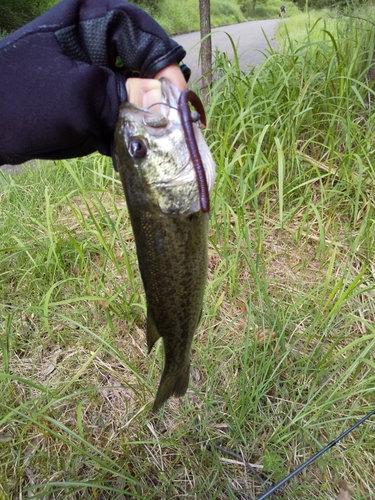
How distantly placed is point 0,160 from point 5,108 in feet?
0.92

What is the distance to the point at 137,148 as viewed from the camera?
3.60 ft

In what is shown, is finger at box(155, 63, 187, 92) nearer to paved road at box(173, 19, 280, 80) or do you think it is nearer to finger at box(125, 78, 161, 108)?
finger at box(125, 78, 161, 108)

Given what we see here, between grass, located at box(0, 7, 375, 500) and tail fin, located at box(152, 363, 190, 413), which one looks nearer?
tail fin, located at box(152, 363, 190, 413)

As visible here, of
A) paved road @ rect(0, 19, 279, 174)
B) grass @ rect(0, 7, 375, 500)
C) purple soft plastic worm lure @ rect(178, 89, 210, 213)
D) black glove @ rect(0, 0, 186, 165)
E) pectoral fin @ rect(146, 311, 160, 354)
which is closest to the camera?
purple soft plastic worm lure @ rect(178, 89, 210, 213)

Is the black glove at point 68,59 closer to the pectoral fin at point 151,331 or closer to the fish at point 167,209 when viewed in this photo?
the fish at point 167,209

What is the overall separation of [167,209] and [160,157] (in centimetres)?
16

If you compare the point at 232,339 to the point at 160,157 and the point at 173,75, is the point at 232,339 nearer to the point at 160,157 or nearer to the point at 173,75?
the point at 160,157

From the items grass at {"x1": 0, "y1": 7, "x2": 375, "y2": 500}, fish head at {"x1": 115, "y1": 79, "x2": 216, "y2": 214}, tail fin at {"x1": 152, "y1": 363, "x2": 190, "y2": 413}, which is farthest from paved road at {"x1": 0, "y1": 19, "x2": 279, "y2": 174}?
tail fin at {"x1": 152, "y1": 363, "x2": 190, "y2": 413}

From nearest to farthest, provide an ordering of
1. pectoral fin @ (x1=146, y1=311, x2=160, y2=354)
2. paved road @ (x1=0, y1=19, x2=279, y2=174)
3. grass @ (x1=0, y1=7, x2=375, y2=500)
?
1. pectoral fin @ (x1=146, y1=311, x2=160, y2=354)
2. grass @ (x1=0, y1=7, x2=375, y2=500)
3. paved road @ (x1=0, y1=19, x2=279, y2=174)

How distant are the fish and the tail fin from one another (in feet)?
0.24

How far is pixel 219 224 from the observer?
92.5 inches

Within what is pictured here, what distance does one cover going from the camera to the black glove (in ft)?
3.63

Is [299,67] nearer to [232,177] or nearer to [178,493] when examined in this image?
[232,177]

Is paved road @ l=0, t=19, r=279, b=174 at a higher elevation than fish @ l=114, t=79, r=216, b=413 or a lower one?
lower
